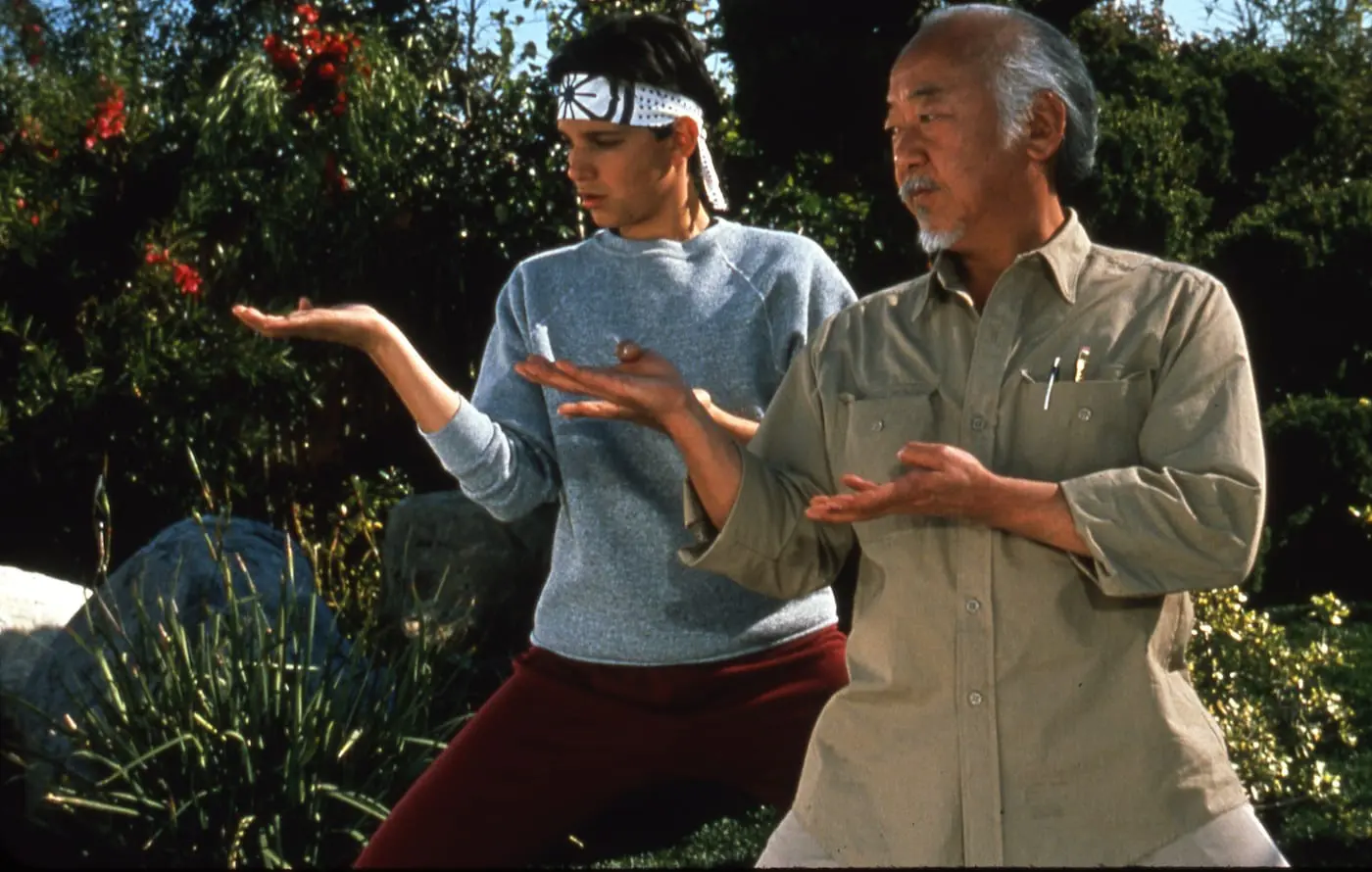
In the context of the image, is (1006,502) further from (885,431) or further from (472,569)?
(472,569)

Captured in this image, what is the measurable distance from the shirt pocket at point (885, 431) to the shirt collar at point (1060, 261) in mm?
182

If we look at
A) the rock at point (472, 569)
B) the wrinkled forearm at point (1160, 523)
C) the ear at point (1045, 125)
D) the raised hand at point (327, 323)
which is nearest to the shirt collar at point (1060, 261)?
the ear at point (1045, 125)

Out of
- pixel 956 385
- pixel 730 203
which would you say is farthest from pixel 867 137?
pixel 956 385

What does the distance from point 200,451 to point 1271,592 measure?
460 cm

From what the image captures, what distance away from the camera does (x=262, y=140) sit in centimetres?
794

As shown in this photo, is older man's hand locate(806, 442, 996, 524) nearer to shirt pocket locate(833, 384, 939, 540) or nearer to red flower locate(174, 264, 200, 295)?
shirt pocket locate(833, 384, 939, 540)

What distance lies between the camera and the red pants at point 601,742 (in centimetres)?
372

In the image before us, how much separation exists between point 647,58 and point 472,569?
3070mm

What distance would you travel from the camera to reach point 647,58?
13.4 feet

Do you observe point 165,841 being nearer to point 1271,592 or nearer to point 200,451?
point 200,451

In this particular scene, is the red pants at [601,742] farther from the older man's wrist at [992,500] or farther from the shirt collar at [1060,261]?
the older man's wrist at [992,500]

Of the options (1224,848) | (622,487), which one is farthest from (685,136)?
(1224,848)

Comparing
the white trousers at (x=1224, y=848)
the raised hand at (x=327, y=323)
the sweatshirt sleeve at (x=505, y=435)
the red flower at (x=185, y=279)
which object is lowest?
the white trousers at (x=1224, y=848)

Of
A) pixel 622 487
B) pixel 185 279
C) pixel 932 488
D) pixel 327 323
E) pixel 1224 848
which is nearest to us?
pixel 932 488
